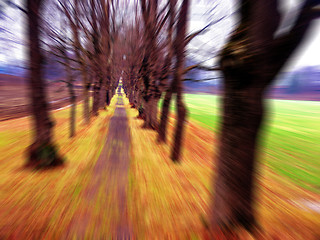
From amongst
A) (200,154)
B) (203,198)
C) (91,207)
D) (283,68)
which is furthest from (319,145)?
(91,207)

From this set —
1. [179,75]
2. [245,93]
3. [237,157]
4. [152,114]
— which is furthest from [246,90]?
[152,114]

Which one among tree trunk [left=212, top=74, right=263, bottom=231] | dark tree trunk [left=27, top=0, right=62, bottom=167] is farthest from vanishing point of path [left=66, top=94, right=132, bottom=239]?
tree trunk [left=212, top=74, right=263, bottom=231]

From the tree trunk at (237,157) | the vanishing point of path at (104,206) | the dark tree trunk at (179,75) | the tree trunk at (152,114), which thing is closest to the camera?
the tree trunk at (237,157)

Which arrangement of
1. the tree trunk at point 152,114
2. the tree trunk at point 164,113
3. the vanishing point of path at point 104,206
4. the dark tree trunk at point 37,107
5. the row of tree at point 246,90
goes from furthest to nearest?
the tree trunk at point 152,114
the tree trunk at point 164,113
the dark tree trunk at point 37,107
the vanishing point of path at point 104,206
the row of tree at point 246,90

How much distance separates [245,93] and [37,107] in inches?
190

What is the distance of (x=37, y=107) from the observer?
4.10 m

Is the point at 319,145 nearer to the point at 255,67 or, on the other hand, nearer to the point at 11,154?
the point at 255,67

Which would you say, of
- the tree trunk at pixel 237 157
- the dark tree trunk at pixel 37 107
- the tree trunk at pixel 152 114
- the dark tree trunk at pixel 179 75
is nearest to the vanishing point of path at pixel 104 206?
the dark tree trunk at pixel 37 107

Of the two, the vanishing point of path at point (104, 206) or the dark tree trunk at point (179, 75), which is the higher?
the dark tree trunk at point (179, 75)

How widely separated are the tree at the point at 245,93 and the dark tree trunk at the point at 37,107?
173 inches

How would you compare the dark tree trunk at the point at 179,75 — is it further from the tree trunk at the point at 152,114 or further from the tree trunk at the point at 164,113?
the tree trunk at the point at 152,114

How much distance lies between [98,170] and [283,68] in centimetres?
458

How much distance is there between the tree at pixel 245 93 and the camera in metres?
1.79

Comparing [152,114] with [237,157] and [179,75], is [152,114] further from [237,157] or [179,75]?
[237,157]
